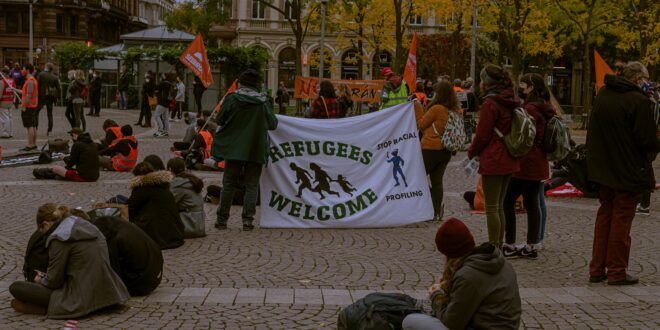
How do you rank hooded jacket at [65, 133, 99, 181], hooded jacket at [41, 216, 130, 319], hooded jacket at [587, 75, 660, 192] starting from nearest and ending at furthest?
hooded jacket at [41, 216, 130, 319]
hooded jacket at [587, 75, 660, 192]
hooded jacket at [65, 133, 99, 181]

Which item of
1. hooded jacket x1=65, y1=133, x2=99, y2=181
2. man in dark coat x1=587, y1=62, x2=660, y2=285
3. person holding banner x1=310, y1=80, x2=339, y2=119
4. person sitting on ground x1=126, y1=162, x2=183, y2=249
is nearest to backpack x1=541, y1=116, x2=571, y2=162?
man in dark coat x1=587, y1=62, x2=660, y2=285

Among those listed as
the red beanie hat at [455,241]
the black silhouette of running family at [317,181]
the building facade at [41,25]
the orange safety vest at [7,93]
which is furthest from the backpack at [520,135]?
the building facade at [41,25]

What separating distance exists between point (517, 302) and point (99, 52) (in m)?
36.7

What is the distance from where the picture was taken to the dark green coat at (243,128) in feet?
32.9

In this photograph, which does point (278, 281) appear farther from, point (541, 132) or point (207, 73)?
point (207, 73)

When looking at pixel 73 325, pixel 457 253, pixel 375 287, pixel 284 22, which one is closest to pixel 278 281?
pixel 375 287

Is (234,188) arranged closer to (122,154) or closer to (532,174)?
(532,174)

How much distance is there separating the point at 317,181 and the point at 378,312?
201 inches

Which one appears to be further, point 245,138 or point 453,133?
point 453,133

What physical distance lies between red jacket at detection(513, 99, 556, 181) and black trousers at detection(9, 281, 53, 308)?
448 centimetres

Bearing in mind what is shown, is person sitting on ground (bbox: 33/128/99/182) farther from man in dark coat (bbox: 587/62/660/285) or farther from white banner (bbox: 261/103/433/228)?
man in dark coat (bbox: 587/62/660/285)

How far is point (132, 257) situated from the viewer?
6859 mm

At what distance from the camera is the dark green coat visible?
10016 millimetres

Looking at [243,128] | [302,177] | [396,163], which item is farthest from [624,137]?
[243,128]
